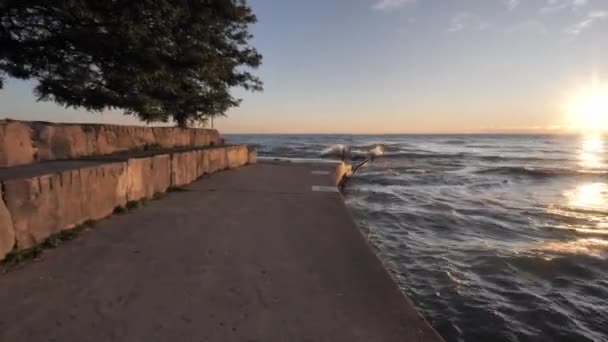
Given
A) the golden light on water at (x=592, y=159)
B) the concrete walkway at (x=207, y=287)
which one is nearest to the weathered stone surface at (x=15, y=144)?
the concrete walkway at (x=207, y=287)

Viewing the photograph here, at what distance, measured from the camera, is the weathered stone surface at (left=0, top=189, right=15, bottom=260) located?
130 inches

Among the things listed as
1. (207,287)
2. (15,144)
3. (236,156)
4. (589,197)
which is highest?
(15,144)

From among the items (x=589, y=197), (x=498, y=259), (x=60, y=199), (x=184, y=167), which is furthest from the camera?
(x=589, y=197)

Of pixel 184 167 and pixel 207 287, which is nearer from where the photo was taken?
pixel 207 287

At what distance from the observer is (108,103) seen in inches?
341

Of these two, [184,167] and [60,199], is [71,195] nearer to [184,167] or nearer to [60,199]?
[60,199]

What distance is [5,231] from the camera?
3.33 meters

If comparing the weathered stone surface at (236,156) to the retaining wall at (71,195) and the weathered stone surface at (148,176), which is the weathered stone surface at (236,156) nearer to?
the retaining wall at (71,195)

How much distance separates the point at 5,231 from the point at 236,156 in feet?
34.1

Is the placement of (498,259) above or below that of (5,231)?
below

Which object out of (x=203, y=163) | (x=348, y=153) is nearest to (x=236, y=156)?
(x=203, y=163)

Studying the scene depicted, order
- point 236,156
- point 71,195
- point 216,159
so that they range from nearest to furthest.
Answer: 1. point 71,195
2. point 216,159
3. point 236,156

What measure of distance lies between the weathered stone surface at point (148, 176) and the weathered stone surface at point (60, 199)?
15.5 inches

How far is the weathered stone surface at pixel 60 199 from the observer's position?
3.54 meters
